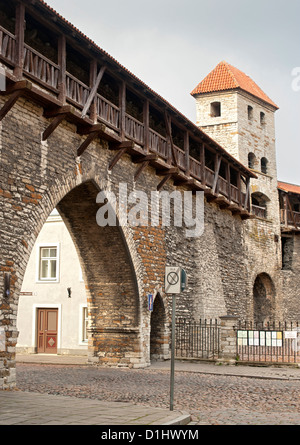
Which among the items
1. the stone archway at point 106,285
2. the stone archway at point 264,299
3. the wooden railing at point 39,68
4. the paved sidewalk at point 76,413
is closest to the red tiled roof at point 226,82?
the stone archway at point 264,299

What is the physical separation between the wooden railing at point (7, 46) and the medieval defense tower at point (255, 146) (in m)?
18.8

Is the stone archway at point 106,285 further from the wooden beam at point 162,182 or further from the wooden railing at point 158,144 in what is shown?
the wooden railing at point 158,144

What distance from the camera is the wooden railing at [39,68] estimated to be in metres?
12.0

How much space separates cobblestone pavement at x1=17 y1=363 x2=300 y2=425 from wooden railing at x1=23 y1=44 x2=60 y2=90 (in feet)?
21.3

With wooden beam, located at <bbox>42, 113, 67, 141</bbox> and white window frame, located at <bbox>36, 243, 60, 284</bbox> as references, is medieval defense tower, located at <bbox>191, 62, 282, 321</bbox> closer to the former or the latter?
white window frame, located at <bbox>36, 243, 60, 284</bbox>

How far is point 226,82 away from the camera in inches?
1208

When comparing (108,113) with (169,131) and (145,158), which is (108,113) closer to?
(145,158)

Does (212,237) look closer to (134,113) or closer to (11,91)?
(134,113)

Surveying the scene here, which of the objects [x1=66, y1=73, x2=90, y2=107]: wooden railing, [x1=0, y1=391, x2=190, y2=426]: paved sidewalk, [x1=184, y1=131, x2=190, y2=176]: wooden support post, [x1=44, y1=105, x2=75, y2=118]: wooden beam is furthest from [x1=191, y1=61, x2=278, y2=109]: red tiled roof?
[x1=0, y1=391, x2=190, y2=426]: paved sidewalk

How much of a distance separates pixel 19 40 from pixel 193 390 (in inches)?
305

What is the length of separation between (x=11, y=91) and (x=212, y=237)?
13125mm

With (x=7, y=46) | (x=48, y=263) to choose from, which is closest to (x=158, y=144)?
(x=7, y=46)

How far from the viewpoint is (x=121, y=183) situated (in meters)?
16.0

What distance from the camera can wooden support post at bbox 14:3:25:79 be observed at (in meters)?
11.4
